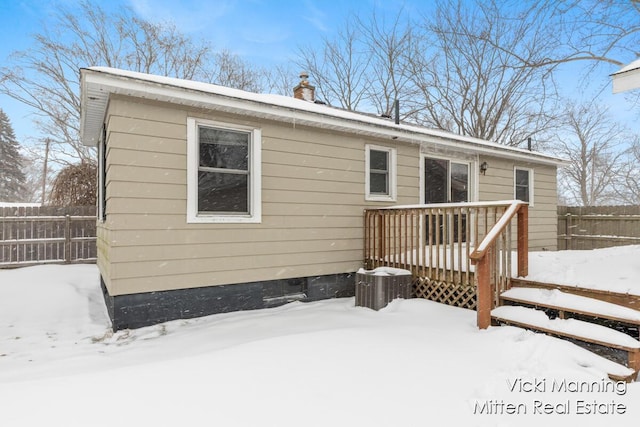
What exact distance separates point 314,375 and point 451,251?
2.85 metres

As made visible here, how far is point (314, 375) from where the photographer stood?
290 centimetres

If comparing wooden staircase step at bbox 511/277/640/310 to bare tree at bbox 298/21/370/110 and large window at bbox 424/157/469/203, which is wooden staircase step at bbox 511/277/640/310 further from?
bare tree at bbox 298/21/370/110

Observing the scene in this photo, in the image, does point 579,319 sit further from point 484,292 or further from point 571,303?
point 484,292

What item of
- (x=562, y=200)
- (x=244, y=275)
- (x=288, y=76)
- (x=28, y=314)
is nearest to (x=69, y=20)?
(x=288, y=76)

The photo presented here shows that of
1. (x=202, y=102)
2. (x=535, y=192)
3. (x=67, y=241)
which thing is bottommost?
(x=67, y=241)

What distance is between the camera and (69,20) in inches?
585

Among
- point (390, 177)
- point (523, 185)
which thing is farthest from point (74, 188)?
point (523, 185)

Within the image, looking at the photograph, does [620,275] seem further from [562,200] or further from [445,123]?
[562,200]

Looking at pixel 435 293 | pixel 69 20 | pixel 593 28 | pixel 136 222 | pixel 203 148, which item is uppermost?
pixel 69 20

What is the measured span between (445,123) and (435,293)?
15.5m

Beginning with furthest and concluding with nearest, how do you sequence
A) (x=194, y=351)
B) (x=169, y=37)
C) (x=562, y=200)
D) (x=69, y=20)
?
(x=562, y=200)
(x=169, y=37)
(x=69, y=20)
(x=194, y=351)

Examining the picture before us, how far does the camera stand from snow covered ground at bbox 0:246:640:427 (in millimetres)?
2395

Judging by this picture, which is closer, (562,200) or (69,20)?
(69,20)

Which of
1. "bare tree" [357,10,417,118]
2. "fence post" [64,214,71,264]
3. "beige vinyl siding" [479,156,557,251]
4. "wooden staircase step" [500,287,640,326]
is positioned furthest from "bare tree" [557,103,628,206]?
"fence post" [64,214,71,264]
